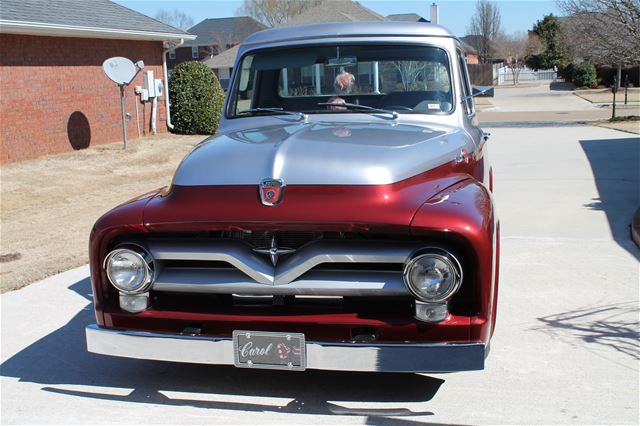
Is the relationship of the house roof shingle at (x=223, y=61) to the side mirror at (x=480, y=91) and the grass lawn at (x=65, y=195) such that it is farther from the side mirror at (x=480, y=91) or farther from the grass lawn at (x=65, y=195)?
the side mirror at (x=480, y=91)

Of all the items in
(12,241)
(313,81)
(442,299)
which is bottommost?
(12,241)

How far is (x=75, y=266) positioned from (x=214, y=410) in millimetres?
4207

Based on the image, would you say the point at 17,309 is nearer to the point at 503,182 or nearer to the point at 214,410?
the point at 214,410

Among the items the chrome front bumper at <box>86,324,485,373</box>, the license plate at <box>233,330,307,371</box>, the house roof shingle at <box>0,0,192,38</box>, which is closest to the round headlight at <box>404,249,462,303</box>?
the chrome front bumper at <box>86,324,485,373</box>

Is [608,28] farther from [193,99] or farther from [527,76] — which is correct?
[527,76]

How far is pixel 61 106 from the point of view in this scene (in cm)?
1719

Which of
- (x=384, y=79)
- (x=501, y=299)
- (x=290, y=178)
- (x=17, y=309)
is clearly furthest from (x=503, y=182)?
(x=290, y=178)

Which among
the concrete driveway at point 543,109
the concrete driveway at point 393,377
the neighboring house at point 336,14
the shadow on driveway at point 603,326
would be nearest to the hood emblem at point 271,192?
the concrete driveway at point 393,377

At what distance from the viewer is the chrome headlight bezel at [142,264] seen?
3914 mm

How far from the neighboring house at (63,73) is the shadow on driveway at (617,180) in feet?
35.8

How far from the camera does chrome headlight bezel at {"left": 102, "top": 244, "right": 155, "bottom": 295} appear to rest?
391cm

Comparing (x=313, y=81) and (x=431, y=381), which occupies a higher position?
(x=313, y=81)

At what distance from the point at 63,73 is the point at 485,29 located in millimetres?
56609

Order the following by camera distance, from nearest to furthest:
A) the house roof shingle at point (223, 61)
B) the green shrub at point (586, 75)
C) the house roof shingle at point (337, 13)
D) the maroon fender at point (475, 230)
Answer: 1. the maroon fender at point (475, 230)
2. the house roof shingle at point (337, 13)
3. the green shrub at point (586, 75)
4. the house roof shingle at point (223, 61)
